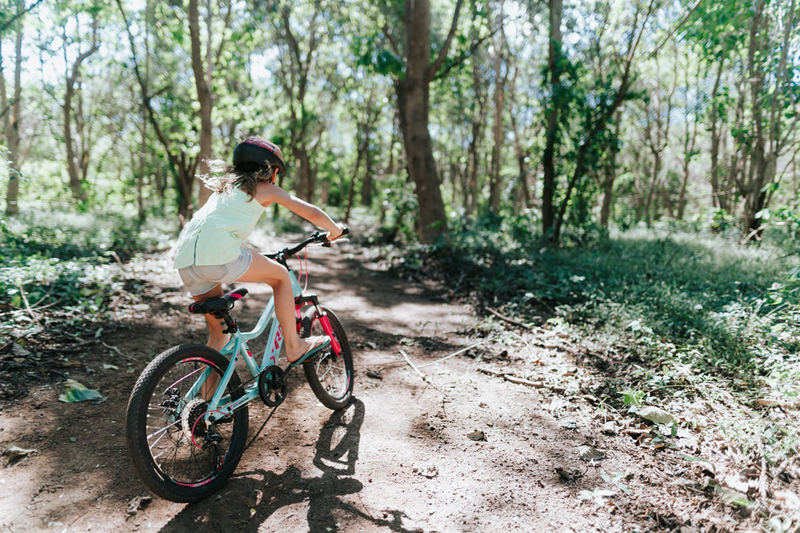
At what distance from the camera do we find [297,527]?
2482 millimetres

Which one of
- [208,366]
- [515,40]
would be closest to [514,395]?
[208,366]

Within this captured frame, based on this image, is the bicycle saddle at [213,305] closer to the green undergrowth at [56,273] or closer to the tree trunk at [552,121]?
the green undergrowth at [56,273]

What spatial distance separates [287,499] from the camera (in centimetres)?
270

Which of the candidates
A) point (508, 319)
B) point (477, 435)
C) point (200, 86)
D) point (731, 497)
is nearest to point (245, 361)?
point (477, 435)

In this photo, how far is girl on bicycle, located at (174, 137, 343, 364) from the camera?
2.73 meters

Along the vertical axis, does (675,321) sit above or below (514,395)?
above

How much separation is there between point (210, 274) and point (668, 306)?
192 inches

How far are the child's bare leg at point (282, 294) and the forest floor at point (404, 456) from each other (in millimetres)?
699

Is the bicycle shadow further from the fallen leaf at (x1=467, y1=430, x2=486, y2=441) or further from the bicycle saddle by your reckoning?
the bicycle saddle

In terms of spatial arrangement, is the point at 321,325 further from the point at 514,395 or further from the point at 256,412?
the point at 514,395

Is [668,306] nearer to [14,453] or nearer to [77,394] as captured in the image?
[77,394]

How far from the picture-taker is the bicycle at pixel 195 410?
2.32 meters

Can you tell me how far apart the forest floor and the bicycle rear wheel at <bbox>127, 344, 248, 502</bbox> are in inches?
6.8

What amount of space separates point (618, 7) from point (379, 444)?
15.3 metres
